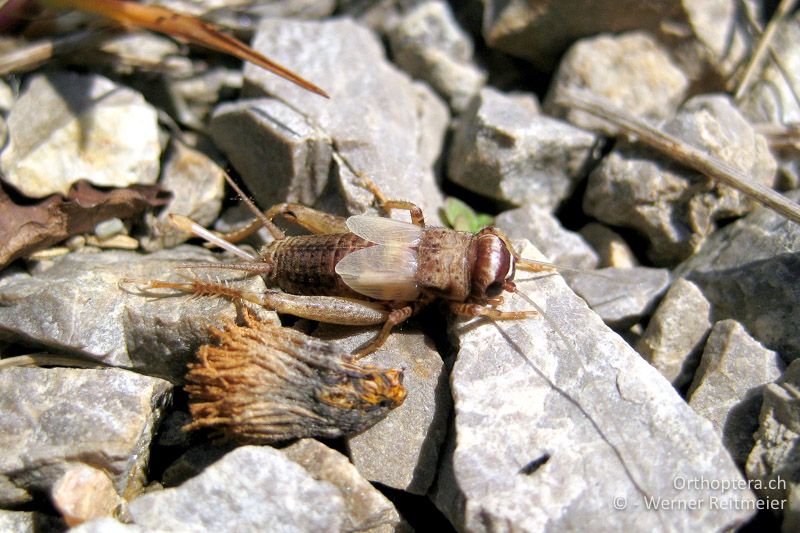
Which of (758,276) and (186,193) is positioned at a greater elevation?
(758,276)

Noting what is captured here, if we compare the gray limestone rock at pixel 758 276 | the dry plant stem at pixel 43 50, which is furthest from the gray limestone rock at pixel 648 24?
the dry plant stem at pixel 43 50

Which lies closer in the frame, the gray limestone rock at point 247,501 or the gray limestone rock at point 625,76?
the gray limestone rock at point 247,501

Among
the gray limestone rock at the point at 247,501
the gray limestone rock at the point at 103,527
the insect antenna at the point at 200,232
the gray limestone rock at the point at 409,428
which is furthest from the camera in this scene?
the insect antenna at the point at 200,232

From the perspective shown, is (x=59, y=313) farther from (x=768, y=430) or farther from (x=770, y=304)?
(x=770, y=304)

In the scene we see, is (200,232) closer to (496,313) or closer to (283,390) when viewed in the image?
(283,390)

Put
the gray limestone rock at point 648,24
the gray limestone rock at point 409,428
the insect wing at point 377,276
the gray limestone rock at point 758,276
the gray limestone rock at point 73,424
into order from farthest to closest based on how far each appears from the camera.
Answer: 1. the gray limestone rock at point 648,24
2. the insect wing at point 377,276
3. the gray limestone rock at point 758,276
4. the gray limestone rock at point 409,428
5. the gray limestone rock at point 73,424

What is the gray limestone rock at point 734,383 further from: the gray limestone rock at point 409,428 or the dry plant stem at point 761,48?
the dry plant stem at point 761,48

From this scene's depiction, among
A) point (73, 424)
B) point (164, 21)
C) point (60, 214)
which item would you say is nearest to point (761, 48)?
point (164, 21)
